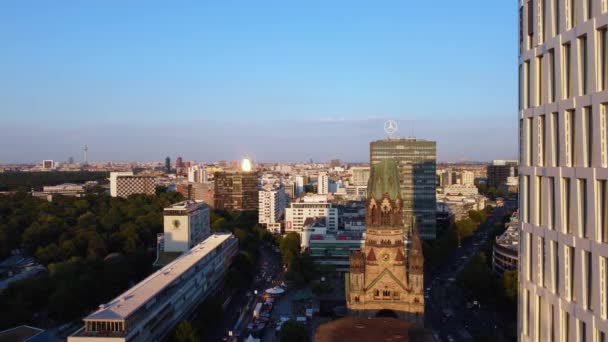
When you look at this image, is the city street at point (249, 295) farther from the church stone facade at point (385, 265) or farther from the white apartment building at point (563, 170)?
the white apartment building at point (563, 170)

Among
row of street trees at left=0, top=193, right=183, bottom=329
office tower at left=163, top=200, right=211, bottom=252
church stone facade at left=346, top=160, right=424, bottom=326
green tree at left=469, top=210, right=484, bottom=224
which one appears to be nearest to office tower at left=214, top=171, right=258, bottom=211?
row of street trees at left=0, top=193, right=183, bottom=329

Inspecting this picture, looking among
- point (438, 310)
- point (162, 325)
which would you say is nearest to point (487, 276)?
point (438, 310)

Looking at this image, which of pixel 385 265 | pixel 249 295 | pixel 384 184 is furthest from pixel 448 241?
pixel 384 184

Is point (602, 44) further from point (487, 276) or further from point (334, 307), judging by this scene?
point (487, 276)

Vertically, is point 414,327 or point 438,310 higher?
point 414,327

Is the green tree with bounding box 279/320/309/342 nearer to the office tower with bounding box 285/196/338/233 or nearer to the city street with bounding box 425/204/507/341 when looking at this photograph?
the city street with bounding box 425/204/507/341

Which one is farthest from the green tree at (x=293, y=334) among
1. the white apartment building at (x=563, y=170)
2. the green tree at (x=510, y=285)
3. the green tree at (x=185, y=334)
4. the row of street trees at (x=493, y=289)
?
the white apartment building at (x=563, y=170)
